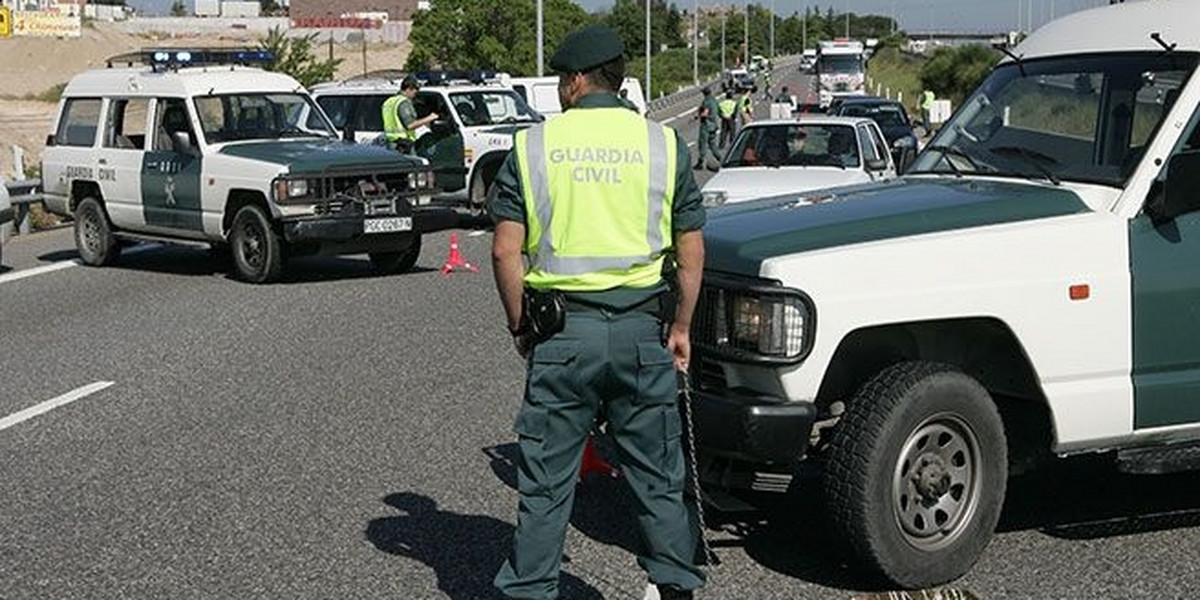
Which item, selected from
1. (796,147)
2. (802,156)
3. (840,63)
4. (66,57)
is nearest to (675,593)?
(802,156)

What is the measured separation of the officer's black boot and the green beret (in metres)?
1.62

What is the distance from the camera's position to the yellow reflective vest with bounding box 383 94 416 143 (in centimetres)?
2200

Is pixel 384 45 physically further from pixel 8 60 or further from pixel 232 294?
pixel 232 294

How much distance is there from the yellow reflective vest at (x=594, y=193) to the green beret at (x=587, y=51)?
0.47 feet

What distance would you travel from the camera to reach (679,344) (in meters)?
5.46

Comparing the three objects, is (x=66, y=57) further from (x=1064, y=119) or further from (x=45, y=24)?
(x=1064, y=119)

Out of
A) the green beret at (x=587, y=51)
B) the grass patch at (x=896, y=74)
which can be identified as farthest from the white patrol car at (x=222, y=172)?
the grass patch at (x=896, y=74)

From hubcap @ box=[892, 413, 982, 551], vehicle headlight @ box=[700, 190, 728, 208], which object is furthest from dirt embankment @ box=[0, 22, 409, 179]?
hubcap @ box=[892, 413, 982, 551]

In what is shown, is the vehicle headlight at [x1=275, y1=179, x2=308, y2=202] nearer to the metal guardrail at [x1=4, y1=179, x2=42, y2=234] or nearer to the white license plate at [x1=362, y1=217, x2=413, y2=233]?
the white license plate at [x1=362, y1=217, x2=413, y2=233]

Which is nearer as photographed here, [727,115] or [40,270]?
[40,270]

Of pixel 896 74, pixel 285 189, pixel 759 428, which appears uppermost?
pixel 896 74

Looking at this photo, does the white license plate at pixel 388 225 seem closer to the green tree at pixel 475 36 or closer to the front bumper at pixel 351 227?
the front bumper at pixel 351 227

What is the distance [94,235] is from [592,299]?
1425cm

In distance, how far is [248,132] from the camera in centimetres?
1756
